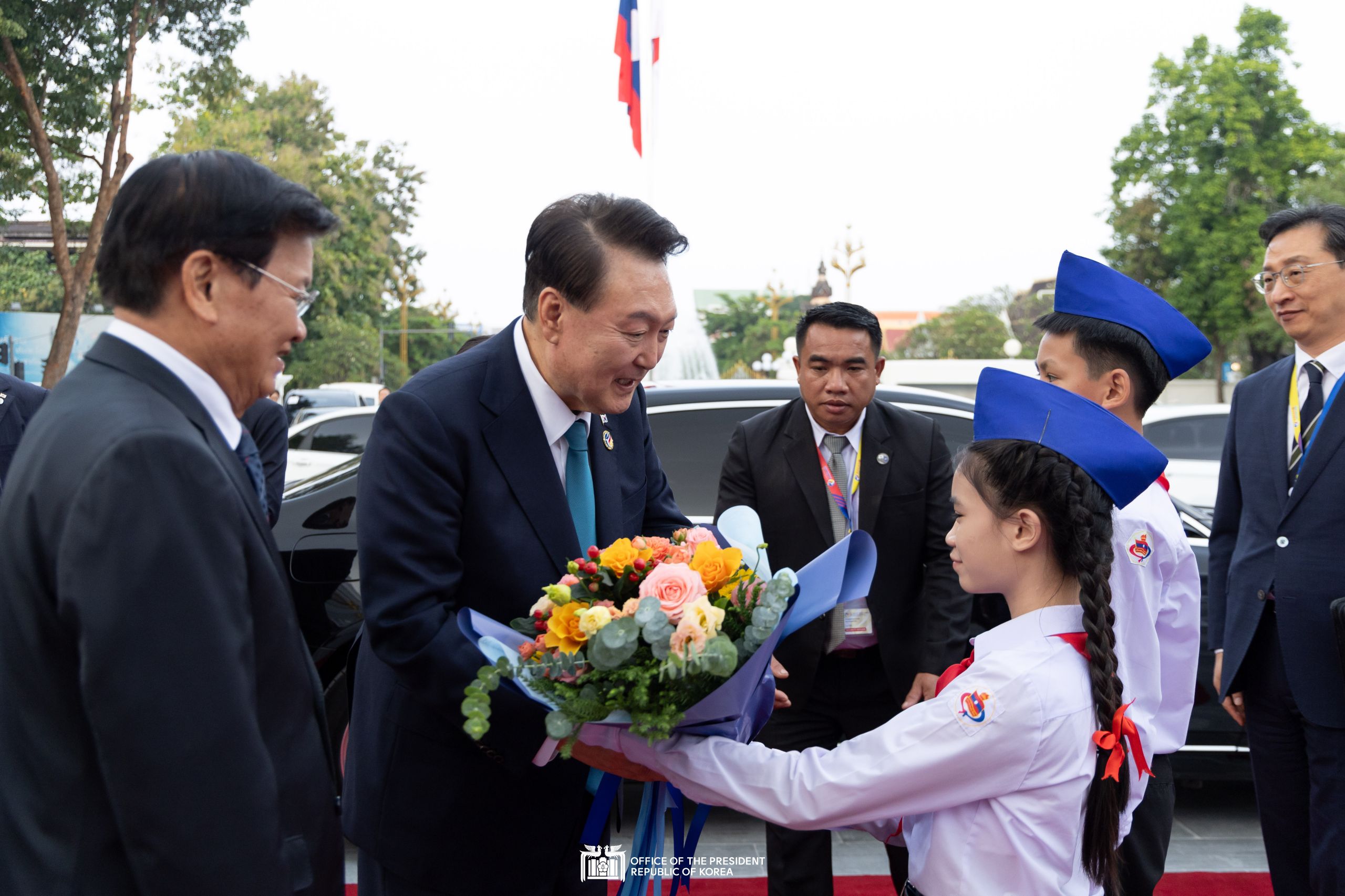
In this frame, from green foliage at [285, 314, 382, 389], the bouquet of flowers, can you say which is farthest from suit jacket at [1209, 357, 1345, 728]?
green foliage at [285, 314, 382, 389]

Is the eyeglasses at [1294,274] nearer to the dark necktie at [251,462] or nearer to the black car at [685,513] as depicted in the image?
the black car at [685,513]

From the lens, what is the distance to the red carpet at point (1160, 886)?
3629 mm

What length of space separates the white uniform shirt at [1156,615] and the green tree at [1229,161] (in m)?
33.9

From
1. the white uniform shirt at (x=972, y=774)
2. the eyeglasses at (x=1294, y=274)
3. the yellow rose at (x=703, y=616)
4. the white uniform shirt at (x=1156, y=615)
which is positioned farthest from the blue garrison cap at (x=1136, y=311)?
the yellow rose at (x=703, y=616)

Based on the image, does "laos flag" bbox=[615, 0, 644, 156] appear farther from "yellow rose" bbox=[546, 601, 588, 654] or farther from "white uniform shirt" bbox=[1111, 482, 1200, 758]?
"yellow rose" bbox=[546, 601, 588, 654]

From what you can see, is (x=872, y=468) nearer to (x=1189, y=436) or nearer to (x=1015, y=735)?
(x=1015, y=735)

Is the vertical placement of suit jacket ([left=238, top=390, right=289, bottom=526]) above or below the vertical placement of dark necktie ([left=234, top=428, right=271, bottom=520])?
below

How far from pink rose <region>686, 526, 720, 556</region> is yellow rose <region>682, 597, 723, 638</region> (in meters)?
0.18

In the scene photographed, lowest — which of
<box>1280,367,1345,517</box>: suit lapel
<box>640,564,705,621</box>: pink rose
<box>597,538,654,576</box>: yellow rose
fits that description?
<box>640,564,705,621</box>: pink rose

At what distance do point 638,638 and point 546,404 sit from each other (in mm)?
639

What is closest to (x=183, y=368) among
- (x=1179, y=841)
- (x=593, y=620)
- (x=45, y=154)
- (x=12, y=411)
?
(x=593, y=620)

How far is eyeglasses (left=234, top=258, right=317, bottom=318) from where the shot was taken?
1.40 meters

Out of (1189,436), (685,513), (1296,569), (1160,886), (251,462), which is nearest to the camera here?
(251,462)

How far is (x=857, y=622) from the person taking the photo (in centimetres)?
322
